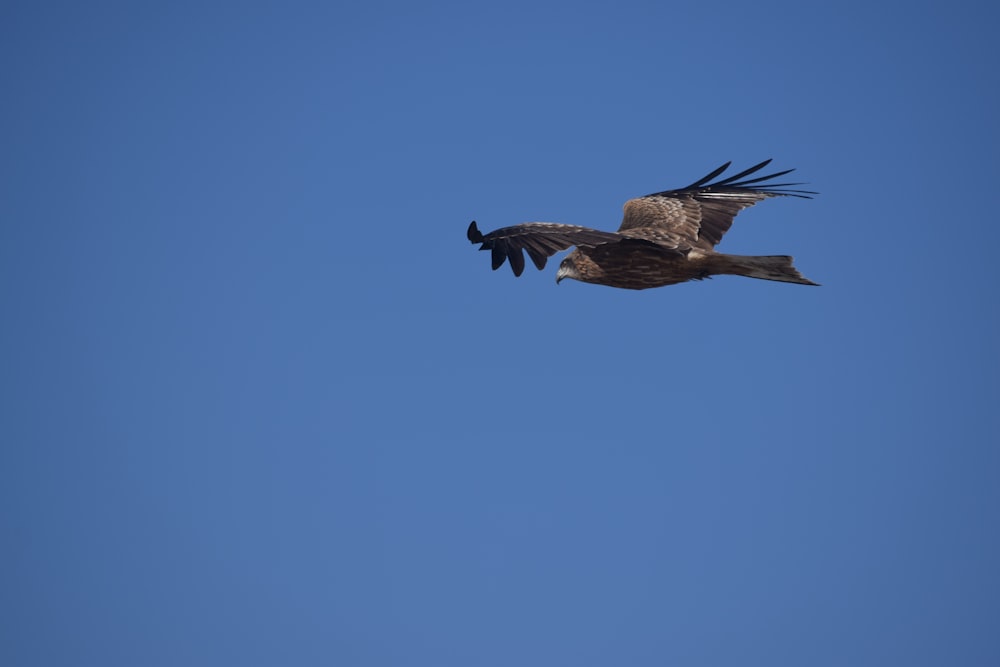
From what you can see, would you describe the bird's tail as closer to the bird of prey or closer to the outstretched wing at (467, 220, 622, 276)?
the bird of prey

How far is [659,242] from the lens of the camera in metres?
14.4

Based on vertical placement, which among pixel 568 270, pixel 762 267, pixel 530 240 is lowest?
pixel 762 267

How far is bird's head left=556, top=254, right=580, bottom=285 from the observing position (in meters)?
14.7

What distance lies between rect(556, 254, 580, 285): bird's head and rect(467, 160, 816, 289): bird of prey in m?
0.01

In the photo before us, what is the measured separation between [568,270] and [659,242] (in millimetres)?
1293

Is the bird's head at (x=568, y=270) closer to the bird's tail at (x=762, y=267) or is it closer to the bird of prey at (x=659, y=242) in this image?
the bird of prey at (x=659, y=242)

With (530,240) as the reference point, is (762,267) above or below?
below

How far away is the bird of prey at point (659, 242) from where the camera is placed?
12023 millimetres

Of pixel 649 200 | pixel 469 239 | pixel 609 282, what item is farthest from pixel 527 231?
pixel 649 200

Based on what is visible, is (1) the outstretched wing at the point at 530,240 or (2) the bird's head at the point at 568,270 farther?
(2) the bird's head at the point at 568,270

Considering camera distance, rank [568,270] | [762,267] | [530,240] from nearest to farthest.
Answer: [530,240]
[762,267]
[568,270]

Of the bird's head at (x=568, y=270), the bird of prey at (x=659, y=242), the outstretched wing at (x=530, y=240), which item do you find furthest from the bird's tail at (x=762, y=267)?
the outstretched wing at (x=530, y=240)

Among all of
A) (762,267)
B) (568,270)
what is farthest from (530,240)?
(762,267)

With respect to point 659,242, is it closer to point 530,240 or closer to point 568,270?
point 568,270
